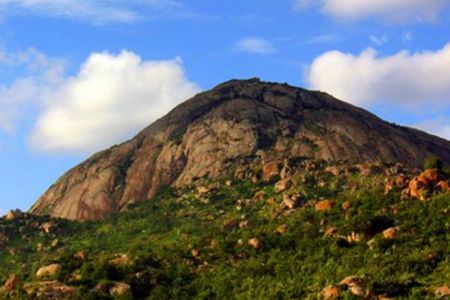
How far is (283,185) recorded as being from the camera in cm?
13338

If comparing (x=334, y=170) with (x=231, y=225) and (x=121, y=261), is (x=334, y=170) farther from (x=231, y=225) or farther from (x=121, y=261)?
(x=121, y=261)

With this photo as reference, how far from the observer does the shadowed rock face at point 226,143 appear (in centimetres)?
16188

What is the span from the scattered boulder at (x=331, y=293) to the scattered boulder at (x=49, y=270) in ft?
111

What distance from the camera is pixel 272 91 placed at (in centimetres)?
18500

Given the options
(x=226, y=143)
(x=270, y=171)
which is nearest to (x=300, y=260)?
(x=270, y=171)

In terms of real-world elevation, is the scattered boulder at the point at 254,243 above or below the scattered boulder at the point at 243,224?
below

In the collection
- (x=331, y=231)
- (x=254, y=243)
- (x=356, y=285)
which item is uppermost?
(x=254, y=243)

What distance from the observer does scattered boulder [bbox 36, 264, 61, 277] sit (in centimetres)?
8342

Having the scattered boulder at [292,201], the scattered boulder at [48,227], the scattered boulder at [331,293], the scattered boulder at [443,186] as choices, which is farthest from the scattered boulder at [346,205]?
the scattered boulder at [48,227]

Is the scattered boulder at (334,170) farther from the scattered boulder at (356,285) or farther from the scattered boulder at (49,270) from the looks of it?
the scattered boulder at (356,285)

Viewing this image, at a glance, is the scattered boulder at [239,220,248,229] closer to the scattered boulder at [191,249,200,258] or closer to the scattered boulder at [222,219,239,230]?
the scattered boulder at [222,219,239,230]

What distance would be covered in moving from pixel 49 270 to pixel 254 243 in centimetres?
2272

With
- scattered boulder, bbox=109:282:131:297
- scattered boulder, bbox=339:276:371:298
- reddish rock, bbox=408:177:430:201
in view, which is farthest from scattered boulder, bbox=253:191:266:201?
scattered boulder, bbox=339:276:371:298

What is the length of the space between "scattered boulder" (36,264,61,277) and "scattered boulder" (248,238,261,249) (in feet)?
69.2
